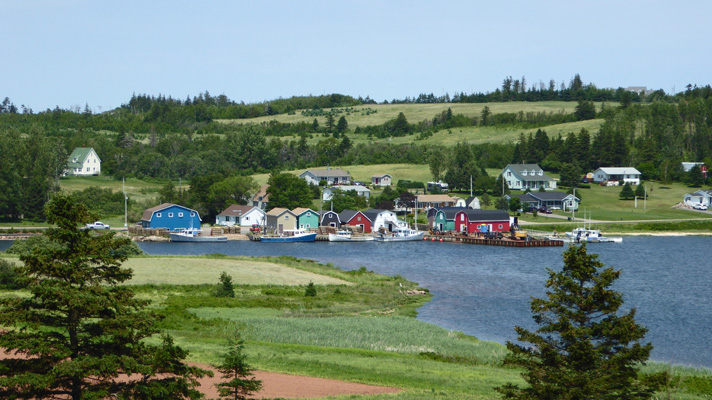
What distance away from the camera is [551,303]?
1612 centimetres

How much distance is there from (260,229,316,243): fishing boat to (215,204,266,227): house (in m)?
6.54

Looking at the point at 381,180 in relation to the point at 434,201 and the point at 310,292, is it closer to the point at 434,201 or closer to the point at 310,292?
the point at 434,201

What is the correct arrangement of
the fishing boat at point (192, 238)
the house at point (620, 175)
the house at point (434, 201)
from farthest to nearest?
1. the house at point (620, 175)
2. the house at point (434, 201)
3. the fishing boat at point (192, 238)

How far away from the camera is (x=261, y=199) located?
108688mm

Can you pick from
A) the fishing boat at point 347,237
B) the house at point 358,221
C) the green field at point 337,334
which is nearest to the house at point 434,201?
the house at point 358,221

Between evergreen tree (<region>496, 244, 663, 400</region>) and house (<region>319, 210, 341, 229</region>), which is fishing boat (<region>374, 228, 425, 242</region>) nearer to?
house (<region>319, 210, 341, 229</region>)

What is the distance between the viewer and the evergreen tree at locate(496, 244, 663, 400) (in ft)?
49.3

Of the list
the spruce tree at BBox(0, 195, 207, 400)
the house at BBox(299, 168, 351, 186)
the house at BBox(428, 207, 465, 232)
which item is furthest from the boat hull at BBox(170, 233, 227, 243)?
the spruce tree at BBox(0, 195, 207, 400)

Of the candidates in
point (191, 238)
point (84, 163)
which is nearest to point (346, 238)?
point (191, 238)

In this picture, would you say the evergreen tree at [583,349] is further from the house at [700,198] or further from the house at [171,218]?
the house at [700,198]

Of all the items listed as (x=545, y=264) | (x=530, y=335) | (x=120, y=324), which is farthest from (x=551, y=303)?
(x=545, y=264)

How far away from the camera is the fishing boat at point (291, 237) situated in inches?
3615

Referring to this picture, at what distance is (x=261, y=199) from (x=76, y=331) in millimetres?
94617

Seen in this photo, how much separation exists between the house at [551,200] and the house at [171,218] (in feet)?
145
